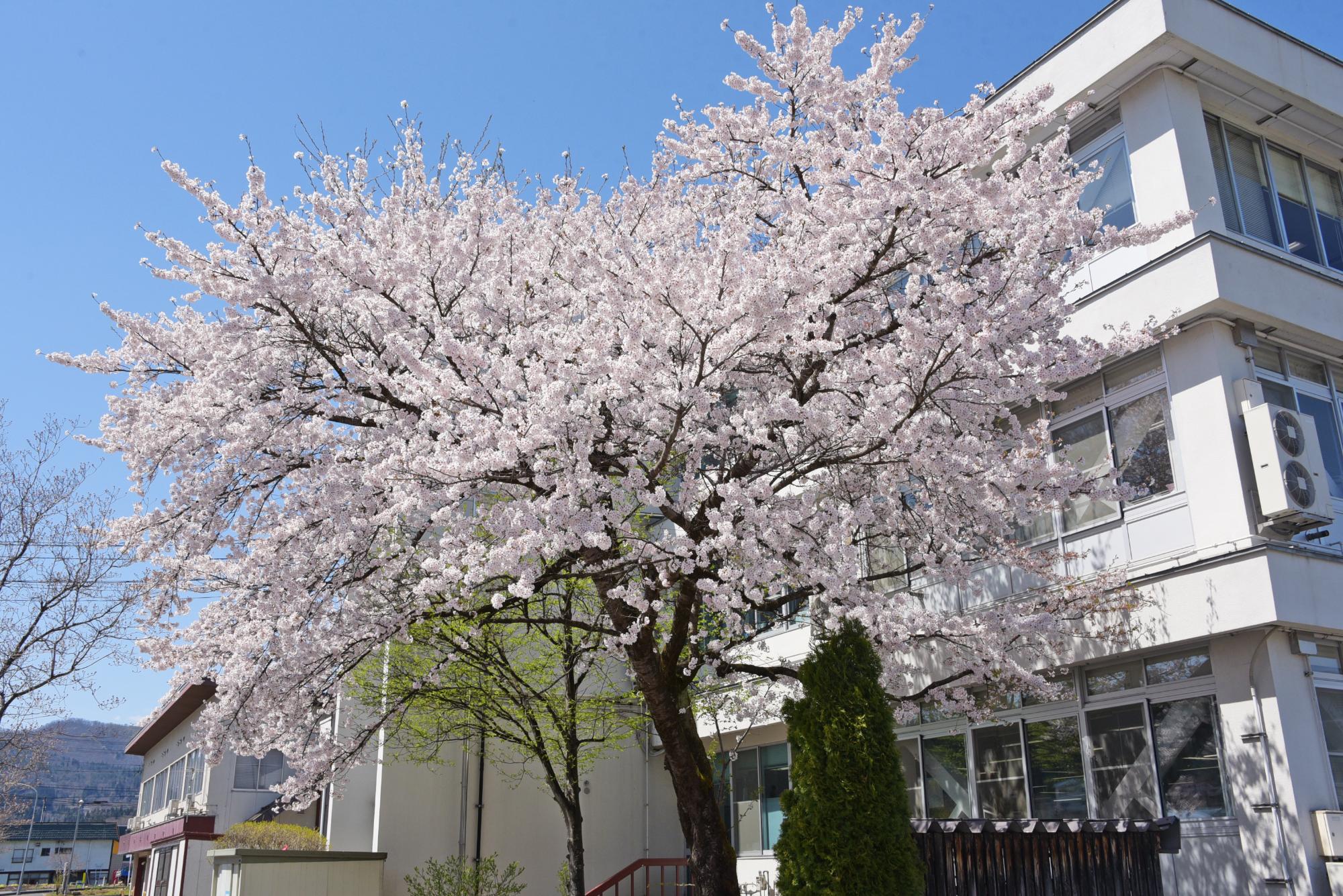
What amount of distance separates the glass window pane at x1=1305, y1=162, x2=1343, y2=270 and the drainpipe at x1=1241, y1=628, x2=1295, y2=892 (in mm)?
5293

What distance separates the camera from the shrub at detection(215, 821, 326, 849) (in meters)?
16.3

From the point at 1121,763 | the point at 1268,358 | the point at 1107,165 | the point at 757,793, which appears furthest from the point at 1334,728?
the point at 757,793

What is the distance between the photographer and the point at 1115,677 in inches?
413

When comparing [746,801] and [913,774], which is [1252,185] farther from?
[746,801]

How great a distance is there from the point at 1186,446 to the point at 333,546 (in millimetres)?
8146

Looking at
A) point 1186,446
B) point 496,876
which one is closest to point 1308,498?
point 1186,446

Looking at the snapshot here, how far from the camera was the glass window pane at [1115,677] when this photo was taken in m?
10.3

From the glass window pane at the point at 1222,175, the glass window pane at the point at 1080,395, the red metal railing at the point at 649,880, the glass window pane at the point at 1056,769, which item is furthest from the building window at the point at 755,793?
the glass window pane at the point at 1222,175

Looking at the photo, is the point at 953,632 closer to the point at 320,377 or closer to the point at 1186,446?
the point at 1186,446

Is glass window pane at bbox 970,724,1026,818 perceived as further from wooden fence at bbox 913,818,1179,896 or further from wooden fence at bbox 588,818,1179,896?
wooden fence at bbox 913,818,1179,896

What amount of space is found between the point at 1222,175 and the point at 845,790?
819cm

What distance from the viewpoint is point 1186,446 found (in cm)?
1002

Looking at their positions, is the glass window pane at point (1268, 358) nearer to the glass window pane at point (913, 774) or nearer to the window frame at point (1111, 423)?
the window frame at point (1111, 423)

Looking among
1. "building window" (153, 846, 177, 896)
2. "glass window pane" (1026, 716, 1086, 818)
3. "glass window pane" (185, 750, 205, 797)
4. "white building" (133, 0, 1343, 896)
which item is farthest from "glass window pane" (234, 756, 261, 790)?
"glass window pane" (1026, 716, 1086, 818)
